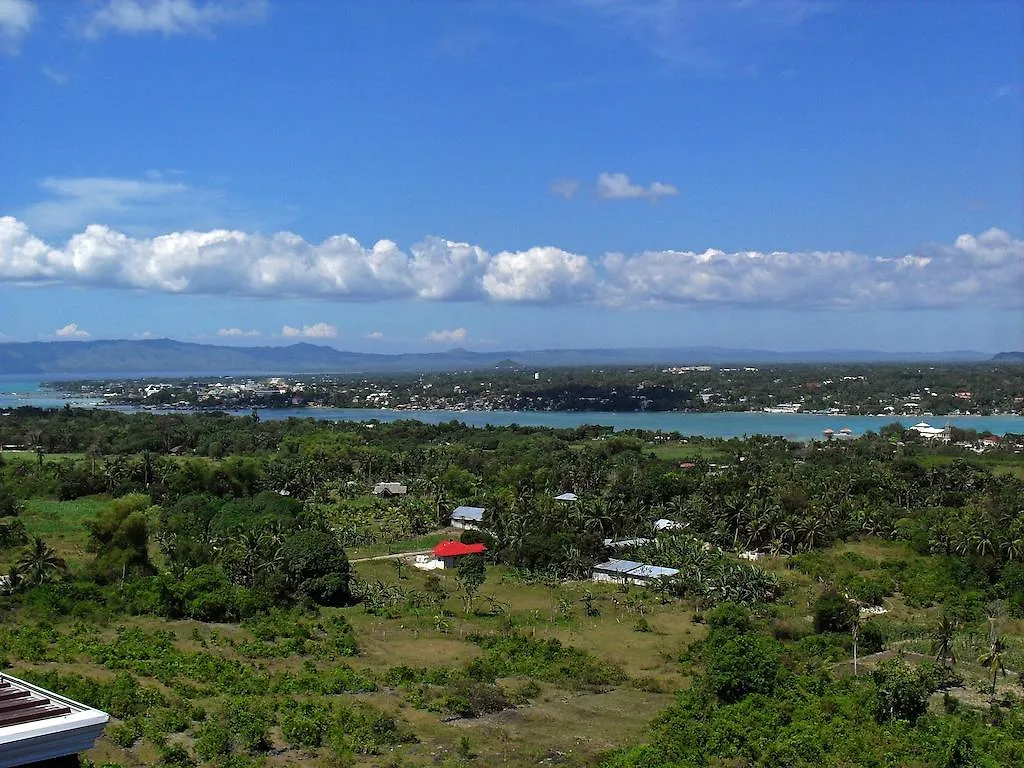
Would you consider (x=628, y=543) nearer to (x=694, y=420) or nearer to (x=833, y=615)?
(x=833, y=615)

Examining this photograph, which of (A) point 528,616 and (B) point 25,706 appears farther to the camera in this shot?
(A) point 528,616

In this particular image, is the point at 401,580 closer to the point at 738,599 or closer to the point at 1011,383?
the point at 738,599

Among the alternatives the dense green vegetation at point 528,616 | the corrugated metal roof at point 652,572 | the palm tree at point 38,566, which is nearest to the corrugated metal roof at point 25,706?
the dense green vegetation at point 528,616

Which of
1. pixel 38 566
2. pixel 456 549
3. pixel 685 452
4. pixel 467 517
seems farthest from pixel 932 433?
pixel 38 566

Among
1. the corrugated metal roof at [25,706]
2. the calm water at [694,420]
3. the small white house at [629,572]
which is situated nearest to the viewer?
the corrugated metal roof at [25,706]

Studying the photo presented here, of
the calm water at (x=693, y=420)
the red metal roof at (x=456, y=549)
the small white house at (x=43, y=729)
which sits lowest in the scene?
the calm water at (x=693, y=420)

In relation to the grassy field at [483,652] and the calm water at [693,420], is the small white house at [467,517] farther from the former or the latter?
the calm water at [693,420]
